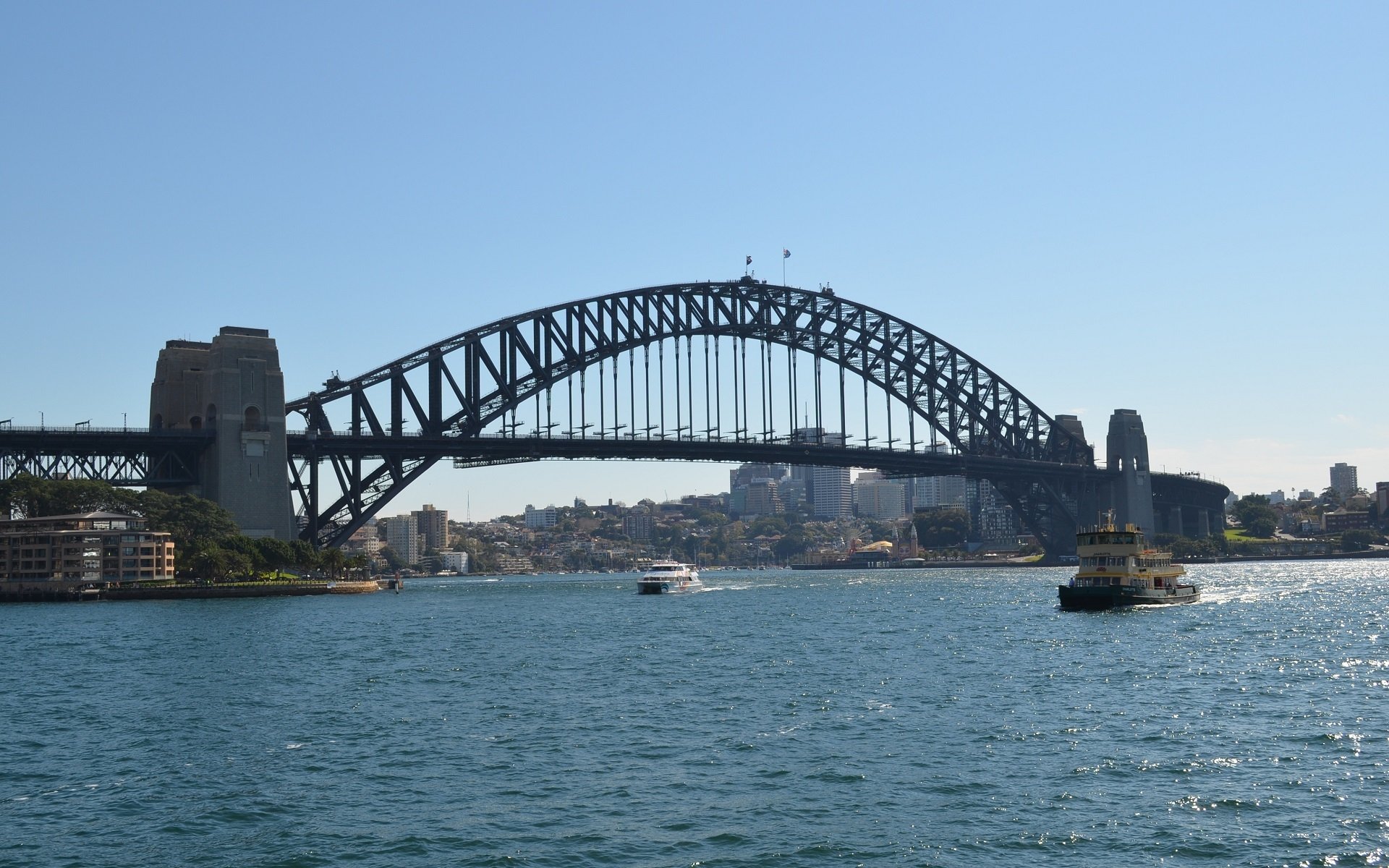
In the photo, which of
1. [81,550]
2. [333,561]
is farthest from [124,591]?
[333,561]

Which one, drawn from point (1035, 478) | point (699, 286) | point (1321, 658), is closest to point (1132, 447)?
point (1035, 478)

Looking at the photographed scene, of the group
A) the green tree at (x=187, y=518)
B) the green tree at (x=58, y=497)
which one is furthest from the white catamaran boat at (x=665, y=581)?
the green tree at (x=58, y=497)

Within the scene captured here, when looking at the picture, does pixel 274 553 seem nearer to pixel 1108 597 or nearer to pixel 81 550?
pixel 81 550

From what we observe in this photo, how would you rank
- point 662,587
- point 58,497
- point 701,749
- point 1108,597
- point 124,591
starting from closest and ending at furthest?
1. point 701,749
2. point 1108,597
3. point 124,591
4. point 58,497
5. point 662,587

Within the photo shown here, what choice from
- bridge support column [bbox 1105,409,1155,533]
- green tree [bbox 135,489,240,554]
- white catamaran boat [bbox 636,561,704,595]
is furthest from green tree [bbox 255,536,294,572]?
bridge support column [bbox 1105,409,1155,533]

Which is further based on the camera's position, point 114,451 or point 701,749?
point 114,451

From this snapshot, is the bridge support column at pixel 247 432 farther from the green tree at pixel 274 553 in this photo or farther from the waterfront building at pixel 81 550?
the waterfront building at pixel 81 550

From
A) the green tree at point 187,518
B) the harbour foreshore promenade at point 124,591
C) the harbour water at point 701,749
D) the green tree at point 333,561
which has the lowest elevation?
the harbour water at point 701,749
